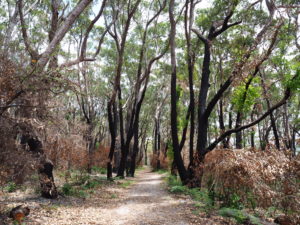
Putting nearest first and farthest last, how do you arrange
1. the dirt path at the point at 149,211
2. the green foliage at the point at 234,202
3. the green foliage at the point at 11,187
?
the dirt path at the point at 149,211
the green foliage at the point at 11,187
the green foliage at the point at 234,202

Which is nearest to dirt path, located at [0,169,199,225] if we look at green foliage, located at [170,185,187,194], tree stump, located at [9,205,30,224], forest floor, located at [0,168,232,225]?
forest floor, located at [0,168,232,225]

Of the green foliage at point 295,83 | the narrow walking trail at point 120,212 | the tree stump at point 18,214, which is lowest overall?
the narrow walking trail at point 120,212

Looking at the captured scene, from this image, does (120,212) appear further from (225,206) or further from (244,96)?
(244,96)

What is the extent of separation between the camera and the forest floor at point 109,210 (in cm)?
598

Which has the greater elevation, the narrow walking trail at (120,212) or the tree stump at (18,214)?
the tree stump at (18,214)

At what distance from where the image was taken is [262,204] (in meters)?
5.96

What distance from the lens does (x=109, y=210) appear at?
7418 millimetres

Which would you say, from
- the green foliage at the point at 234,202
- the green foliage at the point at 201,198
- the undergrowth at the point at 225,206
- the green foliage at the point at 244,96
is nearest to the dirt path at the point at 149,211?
the green foliage at the point at 201,198

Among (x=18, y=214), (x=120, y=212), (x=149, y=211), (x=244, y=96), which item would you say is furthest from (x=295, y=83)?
(x=18, y=214)

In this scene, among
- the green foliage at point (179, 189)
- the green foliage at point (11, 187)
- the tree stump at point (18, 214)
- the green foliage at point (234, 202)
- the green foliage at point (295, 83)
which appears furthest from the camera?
the green foliage at point (179, 189)

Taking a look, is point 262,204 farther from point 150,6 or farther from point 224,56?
point 150,6

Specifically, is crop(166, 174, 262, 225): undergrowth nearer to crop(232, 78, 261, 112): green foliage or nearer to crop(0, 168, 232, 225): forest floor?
crop(0, 168, 232, 225): forest floor

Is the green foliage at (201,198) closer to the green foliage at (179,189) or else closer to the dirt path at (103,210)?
the green foliage at (179,189)

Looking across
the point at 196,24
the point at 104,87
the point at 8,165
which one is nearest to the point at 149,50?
the point at 196,24
